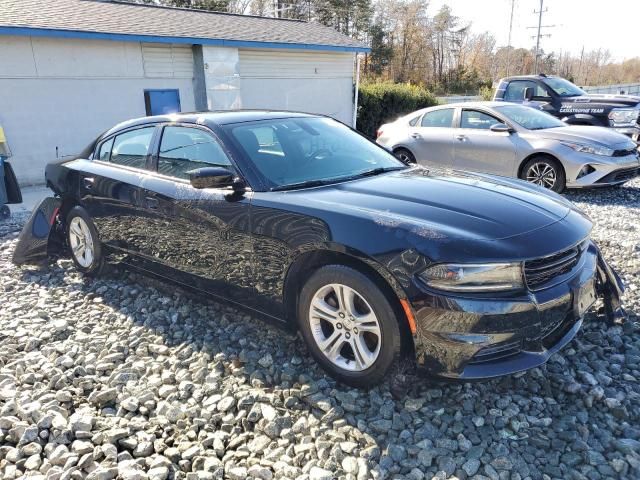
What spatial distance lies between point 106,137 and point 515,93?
33.4 ft

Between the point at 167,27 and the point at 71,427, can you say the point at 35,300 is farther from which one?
the point at 167,27

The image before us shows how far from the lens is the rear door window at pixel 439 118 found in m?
8.62

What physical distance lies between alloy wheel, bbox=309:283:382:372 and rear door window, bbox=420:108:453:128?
6.47 metres

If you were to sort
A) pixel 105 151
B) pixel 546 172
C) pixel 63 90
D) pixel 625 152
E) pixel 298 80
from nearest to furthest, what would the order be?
pixel 105 151
pixel 625 152
pixel 546 172
pixel 63 90
pixel 298 80

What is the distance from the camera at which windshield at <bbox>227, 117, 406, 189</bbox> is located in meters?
3.42

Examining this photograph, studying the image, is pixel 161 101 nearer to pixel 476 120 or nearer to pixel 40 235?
pixel 476 120

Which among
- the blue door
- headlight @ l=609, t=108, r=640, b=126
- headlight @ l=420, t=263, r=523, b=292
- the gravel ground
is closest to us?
the gravel ground

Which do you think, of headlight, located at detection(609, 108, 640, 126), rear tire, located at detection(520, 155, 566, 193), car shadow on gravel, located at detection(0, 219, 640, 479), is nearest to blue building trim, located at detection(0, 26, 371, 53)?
headlight, located at detection(609, 108, 640, 126)

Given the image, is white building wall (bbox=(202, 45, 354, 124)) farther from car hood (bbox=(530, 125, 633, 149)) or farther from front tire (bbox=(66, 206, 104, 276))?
front tire (bbox=(66, 206, 104, 276))

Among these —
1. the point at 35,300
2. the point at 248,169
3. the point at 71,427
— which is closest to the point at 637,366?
the point at 248,169

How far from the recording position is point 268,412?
8.93 feet

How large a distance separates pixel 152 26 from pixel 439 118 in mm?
7651

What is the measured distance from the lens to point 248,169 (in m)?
3.33

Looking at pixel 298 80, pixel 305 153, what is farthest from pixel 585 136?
pixel 298 80
